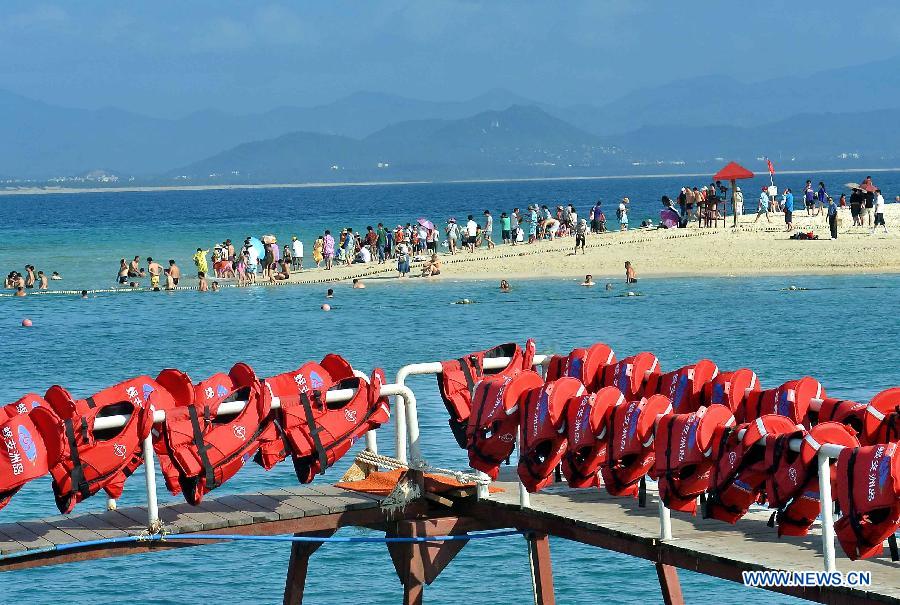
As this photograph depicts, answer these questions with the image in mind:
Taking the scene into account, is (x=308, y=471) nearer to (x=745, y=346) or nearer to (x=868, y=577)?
(x=868, y=577)

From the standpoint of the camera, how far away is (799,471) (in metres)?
10.8

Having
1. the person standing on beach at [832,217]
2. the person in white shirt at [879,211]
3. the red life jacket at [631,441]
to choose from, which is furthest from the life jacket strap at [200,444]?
the person in white shirt at [879,211]

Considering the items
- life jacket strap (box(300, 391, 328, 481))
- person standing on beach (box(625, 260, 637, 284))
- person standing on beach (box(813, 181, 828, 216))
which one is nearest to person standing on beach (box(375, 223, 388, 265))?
person standing on beach (box(625, 260, 637, 284))

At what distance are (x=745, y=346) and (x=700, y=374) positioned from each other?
89.6 ft

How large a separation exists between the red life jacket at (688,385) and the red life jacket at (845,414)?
3.83 ft

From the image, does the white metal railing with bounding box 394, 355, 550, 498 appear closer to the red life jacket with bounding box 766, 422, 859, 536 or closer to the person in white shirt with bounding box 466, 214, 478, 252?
the red life jacket with bounding box 766, 422, 859, 536

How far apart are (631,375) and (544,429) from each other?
2.02 m

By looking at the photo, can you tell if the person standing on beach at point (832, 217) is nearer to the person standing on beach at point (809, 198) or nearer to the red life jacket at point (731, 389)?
the person standing on beach at point (809, 198)

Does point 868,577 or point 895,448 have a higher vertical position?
point 895,448

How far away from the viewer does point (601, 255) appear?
6009 cm

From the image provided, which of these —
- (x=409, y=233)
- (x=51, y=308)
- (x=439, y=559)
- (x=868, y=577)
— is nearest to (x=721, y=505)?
(x=868, y=577)

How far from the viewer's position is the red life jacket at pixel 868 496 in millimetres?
10039

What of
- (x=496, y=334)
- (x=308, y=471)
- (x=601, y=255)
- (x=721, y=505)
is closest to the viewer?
(x=721, y=505)

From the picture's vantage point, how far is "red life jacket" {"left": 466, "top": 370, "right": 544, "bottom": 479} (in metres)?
12.9
